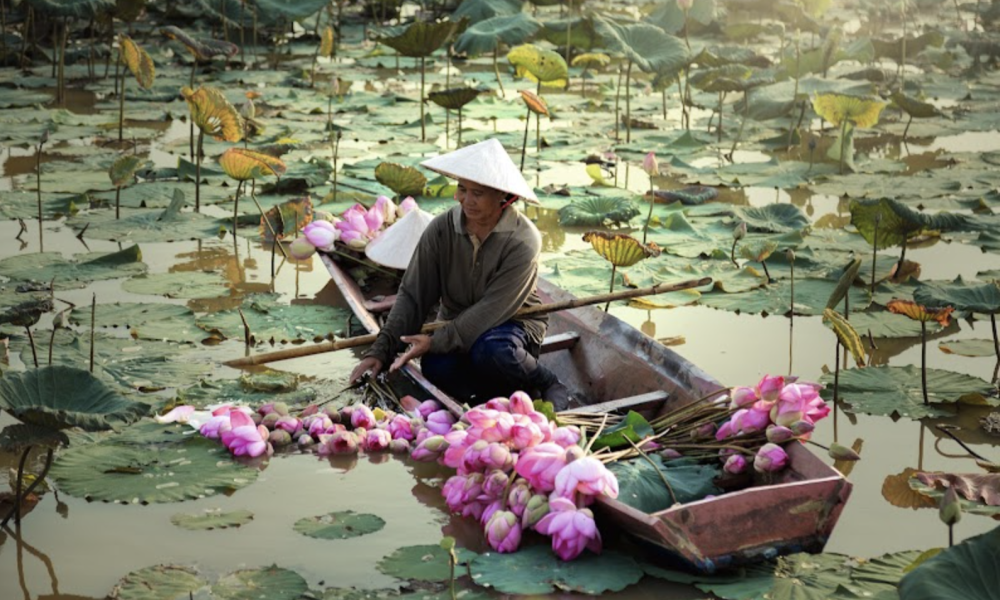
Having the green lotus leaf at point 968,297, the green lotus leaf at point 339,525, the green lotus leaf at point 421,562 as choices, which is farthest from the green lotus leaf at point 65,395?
the green lotus leaf at point 968,297

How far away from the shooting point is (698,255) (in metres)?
6.25

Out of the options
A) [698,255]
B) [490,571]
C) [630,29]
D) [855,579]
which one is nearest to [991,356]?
[698,255]

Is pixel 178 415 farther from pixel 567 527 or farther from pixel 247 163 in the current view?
pixel 247 163

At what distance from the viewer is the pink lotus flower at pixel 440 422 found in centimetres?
403

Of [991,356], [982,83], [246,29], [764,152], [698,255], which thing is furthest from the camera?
[246,29]

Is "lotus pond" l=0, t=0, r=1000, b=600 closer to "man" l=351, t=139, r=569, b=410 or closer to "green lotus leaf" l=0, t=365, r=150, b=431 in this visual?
"green lotus leaf" l=0, t=365, r=150, b=431

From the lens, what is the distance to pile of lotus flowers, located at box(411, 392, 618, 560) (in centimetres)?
331

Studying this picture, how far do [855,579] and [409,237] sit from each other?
2.62m

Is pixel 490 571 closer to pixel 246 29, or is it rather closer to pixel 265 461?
pixel 265 461

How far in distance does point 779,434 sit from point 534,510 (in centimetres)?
69

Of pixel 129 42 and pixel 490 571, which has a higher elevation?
pixel 129 42

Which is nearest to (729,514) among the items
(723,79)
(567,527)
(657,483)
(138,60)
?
(657,483)

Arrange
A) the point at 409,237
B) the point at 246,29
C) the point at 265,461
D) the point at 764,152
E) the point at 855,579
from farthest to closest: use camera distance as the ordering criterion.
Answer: the point at 246,29 < the point at 764,152 < the point at 409,237 < the point at 265,461 < the point at 855,579

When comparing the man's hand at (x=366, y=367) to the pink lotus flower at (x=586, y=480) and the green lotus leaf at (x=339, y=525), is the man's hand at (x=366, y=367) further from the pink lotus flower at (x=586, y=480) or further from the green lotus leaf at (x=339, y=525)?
the pink lotus flower at (x=586, y=480)
